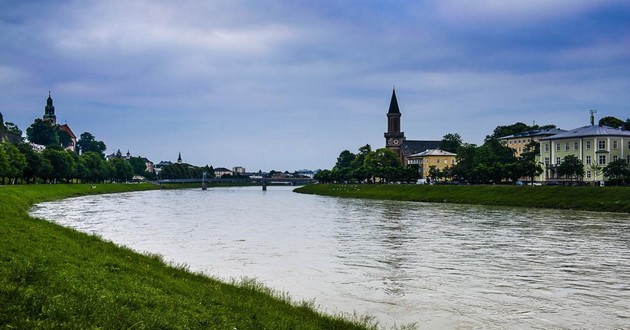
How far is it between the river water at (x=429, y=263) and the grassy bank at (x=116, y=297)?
350 centimetres

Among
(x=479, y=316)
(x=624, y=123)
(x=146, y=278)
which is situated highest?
(x=624, y=123)

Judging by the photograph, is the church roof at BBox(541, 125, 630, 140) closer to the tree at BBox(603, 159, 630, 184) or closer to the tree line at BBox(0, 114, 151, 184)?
the tree at BBox(603, 159, 630, 184)

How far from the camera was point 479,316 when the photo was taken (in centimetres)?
1966

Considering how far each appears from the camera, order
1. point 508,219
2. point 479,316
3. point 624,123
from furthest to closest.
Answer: point 624,123 < point 508,219 < point 479,316

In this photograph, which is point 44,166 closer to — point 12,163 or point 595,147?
point 12,163

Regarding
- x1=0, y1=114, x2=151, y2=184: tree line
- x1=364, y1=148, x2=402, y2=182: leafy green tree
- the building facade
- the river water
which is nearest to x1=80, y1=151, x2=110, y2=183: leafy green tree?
x1=0, y1=114, x2=151, y2=184: tree line

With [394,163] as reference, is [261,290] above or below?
below

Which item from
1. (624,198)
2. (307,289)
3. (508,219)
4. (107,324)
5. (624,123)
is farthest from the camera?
(624,123)

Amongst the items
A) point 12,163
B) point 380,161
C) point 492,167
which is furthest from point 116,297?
point 380,161

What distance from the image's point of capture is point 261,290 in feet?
68.4

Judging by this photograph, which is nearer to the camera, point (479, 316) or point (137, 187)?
point (479, 316)

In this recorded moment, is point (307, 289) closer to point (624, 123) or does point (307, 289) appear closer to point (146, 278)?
point (146, 278)

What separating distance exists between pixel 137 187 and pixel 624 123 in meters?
136

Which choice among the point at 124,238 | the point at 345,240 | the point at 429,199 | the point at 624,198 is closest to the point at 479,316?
the point at 345,240
